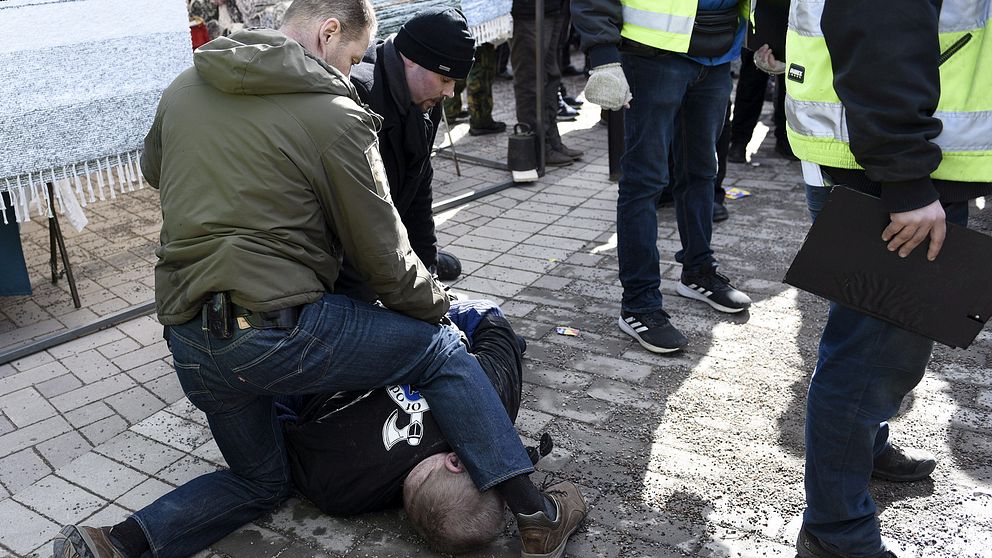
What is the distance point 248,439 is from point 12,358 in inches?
73.1

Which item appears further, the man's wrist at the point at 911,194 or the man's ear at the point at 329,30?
the man's ear at the point at 329,30

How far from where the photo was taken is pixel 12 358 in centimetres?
378

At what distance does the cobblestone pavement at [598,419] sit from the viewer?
8.50 feet

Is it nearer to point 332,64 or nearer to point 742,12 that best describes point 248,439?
point 332,64

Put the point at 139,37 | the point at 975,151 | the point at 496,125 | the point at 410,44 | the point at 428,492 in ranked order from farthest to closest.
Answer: the point at 496,125
the point at 139,37
the point at 410,44
the point at 428,492
the point at 975,151

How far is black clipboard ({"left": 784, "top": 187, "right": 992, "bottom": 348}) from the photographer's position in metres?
2.00

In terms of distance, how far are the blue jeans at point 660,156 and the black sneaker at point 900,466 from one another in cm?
122

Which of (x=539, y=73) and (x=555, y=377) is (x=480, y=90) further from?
(x=555, y=377)

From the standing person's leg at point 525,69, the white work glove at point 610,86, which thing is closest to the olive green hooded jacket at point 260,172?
the white work glove at point 610,86

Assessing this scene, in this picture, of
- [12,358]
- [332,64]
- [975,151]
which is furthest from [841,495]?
[12,358]

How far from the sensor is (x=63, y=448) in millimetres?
3139

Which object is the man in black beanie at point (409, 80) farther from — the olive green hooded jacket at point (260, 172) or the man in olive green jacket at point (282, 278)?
the olive green hooded jacket at point (260, 172)

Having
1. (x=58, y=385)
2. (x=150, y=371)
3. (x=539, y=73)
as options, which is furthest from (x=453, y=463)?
(x=539, y=73)

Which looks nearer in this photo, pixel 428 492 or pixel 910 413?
pixel 428 492
